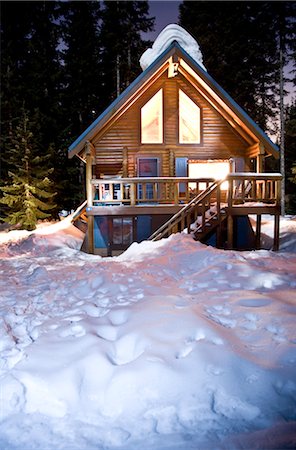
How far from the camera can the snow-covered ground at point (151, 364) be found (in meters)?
2.80

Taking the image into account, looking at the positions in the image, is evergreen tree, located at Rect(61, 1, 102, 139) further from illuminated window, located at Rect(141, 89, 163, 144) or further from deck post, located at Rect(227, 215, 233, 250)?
deck post, located at Rect(227, 215, 233, 250)

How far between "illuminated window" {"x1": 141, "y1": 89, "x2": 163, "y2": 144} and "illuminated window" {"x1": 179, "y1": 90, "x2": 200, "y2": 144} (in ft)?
3.45

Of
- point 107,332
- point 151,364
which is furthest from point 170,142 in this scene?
point 151,364

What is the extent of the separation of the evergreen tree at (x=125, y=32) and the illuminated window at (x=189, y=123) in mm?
14487

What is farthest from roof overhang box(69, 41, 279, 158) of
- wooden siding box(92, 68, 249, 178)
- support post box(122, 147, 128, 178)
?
support post box(122, 147, 128, 178)

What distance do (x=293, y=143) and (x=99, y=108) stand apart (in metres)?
18.0

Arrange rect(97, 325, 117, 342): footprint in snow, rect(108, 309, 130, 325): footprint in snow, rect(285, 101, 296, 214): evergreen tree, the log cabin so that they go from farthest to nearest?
rect(285, 101, 296, 214): evergreen tree < the log cabin < rect(108, 309, 130, 325): footprint in snow < rect(97, 325, 117, 342): footprint in snow

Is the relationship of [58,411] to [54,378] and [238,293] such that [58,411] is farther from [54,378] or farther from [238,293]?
[238,293]

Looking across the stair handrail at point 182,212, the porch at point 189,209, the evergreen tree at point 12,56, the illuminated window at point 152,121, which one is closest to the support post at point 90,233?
the porch at point 189,209

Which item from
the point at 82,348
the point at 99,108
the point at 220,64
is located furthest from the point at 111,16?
the point at 82,348

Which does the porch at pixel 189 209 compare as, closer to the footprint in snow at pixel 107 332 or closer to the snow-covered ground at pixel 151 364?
the snow-covered ground at pixel 151 364

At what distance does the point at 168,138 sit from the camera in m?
15.6

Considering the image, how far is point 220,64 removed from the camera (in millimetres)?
28078

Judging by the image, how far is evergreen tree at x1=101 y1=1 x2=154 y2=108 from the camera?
2806 centimetres
